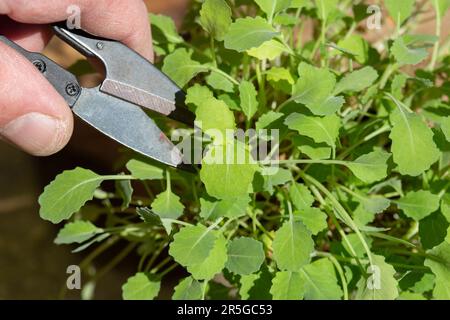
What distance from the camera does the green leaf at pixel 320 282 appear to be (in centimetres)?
50

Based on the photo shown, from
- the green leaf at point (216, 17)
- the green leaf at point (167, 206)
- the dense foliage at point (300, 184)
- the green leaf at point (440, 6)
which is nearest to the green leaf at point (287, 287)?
the dense foliage at point (300, 184)

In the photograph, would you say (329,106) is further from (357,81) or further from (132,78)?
(132,78)

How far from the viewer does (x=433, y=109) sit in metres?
0.59

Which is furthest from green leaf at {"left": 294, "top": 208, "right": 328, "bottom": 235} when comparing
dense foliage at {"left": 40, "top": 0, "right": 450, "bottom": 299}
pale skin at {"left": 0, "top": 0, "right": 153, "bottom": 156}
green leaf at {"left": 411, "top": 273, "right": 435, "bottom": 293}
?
pale skin at {"left": 0, "top": 0, "right": 153, "bottom": 156}

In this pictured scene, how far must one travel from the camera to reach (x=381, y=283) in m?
0.48

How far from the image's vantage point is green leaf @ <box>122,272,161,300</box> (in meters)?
0.56

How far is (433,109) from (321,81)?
0.16 metres

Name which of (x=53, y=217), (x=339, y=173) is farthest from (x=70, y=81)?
(x=339, y=173)

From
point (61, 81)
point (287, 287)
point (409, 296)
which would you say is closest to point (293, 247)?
point (287, 287)

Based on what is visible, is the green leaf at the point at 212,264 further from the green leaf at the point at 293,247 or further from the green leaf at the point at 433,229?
the green leaf at the point at 433,229

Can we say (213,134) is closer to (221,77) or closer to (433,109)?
(221,77)

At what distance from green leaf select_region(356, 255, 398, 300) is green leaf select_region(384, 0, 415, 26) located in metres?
0.22

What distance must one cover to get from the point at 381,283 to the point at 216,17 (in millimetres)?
247

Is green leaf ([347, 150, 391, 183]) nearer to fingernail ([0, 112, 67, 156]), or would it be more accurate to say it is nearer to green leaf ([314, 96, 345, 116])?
green leaf ([314, 96, 345, 116])
